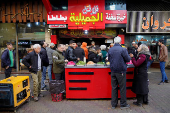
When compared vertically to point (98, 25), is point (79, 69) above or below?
below

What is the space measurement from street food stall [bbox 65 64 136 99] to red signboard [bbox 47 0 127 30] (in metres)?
5.08

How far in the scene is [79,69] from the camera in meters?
4.94

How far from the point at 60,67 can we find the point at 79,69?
0.83 meters

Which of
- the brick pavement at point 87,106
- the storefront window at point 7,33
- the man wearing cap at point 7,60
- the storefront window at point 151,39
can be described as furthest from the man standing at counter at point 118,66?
the storefront window at point 7,33

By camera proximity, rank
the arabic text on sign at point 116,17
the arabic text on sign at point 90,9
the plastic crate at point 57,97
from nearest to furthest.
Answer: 1. the plastic crate at point 57,97
2. the arabic text on sign at point 116,17
3. the arabic text on sign at point 90,9

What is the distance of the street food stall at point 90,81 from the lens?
194 inches

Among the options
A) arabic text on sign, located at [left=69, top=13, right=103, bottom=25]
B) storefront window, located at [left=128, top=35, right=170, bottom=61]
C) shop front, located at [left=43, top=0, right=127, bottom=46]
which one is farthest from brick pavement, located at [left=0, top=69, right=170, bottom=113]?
storefront window, located at [left=128, top=35, right=170, bottom=61]

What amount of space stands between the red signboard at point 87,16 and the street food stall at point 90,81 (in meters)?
5.08

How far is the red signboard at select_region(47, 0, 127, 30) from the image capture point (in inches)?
371

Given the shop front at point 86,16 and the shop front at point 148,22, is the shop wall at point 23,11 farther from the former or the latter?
the shop front at point 148,22

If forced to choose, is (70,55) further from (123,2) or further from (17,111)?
(123,2)

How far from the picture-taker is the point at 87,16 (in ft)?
31.3

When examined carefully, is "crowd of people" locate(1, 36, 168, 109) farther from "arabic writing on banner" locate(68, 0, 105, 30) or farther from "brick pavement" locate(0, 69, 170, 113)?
"arabic writing on banner" locate(68, 0, 105, 30)

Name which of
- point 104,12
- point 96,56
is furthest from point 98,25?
point 96,56
